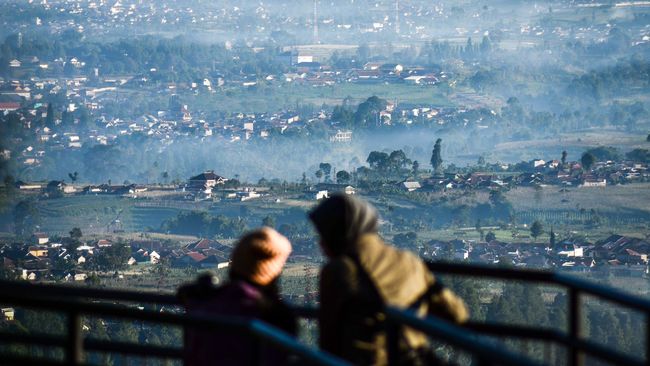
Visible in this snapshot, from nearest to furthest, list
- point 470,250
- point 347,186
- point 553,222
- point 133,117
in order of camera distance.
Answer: point 470,250 → point 553,222 → point 347,186 → point 133,117

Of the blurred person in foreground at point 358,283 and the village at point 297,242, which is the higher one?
the blurred person in foreground at point 358,283

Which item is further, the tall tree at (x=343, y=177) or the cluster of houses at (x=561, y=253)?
the tall tree at (x=343, y=177)

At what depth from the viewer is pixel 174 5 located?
101m

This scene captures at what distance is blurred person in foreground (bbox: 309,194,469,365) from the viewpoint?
2.82 m

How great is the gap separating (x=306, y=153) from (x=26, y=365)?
6343cm

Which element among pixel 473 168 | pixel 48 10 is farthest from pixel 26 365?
pixel 48 10

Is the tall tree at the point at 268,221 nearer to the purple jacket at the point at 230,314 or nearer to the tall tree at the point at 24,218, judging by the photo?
the tall tree at the point at 24,218

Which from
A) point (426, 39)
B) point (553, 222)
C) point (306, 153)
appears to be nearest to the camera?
point (553, 222)

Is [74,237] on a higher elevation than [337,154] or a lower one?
higher

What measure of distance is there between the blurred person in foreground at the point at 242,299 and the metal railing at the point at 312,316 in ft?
0.58

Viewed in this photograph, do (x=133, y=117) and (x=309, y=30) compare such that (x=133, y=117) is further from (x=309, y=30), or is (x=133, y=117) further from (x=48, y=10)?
(x=309, y=30)

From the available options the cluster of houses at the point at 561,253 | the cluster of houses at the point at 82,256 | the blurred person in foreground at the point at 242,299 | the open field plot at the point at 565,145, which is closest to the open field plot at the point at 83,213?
the cluster of houses at the point at 82,256

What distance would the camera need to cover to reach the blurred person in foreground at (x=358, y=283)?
2820 mm

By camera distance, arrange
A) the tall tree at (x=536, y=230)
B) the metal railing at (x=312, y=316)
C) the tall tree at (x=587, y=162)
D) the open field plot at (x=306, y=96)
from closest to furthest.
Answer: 1. the metal railing at (x=312, y=316)
2. the tall tree at (x=536, y=230)
3. the tall tree at (x=587, y=162)
4. the open field plot at (x=306, y=96)
